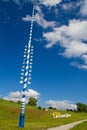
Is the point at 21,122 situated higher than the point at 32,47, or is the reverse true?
the point at 32,47

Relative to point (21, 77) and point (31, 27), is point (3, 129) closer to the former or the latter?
point (21, 77)

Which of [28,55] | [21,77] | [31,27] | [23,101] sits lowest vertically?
[23,101]

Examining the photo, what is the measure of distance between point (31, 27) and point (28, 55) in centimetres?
391

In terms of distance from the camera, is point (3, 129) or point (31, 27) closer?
point (3, 129)

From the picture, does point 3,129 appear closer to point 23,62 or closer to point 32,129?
point 32,129

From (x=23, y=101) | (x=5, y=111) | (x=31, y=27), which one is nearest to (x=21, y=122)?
(x=23, y=101)

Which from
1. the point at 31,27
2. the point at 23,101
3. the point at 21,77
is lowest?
the point at 23,101

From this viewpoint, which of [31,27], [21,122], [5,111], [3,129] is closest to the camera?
[3,129]

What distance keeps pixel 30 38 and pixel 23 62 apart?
9.85ft

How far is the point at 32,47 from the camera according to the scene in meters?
39.5

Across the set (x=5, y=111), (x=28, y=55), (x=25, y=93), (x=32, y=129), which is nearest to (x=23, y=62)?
(x=28, y=55)

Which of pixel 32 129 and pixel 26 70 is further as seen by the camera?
pixel 26 70

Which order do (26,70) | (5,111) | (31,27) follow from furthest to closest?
(5,111) < (31,27) < (26,70)

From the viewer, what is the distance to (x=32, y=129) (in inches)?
1258
